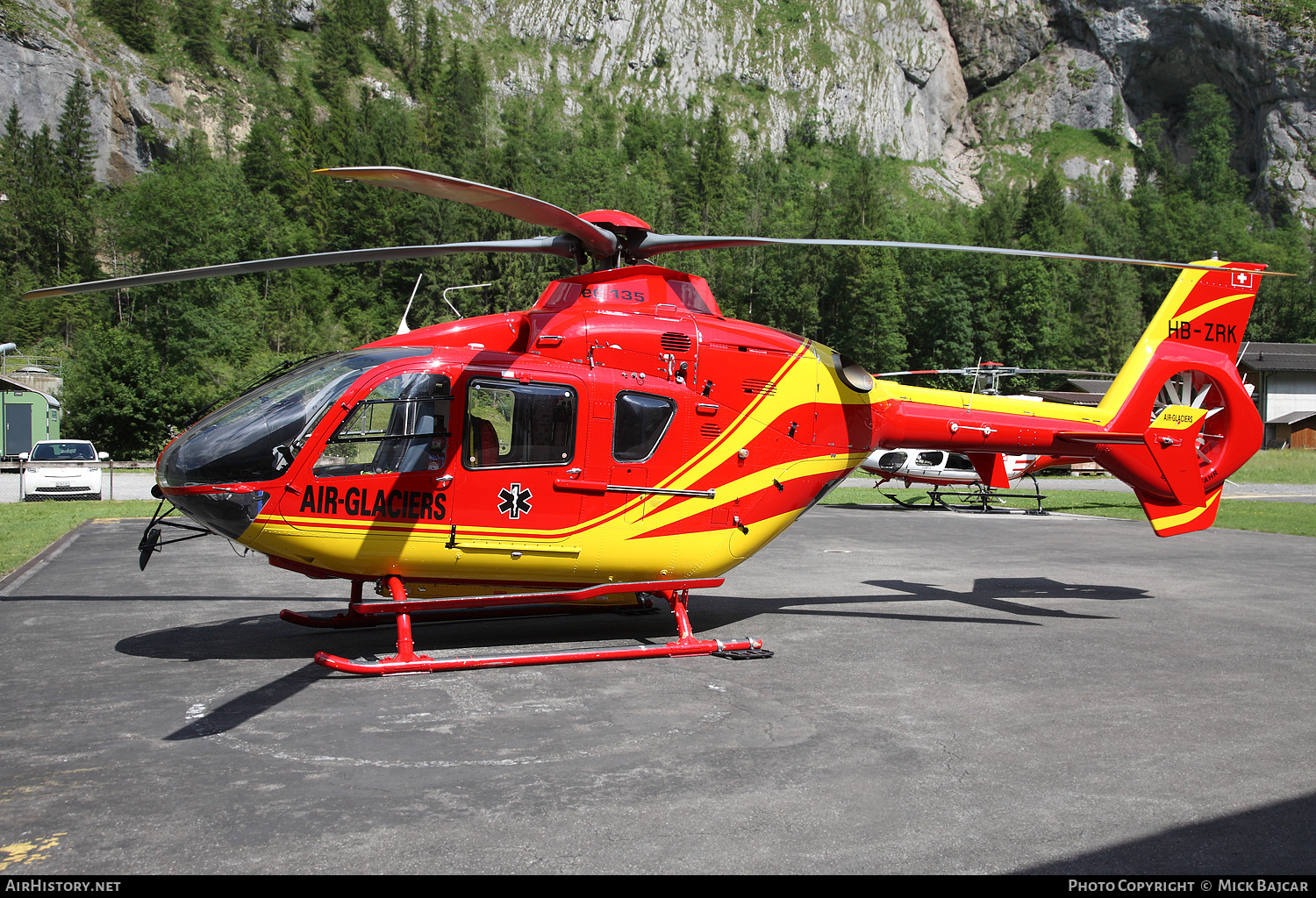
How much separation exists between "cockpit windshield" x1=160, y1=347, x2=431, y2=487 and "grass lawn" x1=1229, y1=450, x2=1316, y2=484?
113ft

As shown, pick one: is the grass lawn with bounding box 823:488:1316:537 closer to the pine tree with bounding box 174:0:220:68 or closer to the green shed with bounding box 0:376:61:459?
the green shed with bounding box 0:376:61:459

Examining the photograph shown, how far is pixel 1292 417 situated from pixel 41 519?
70.7 m

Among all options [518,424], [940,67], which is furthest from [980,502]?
[940,67]

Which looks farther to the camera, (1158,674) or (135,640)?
(135,640)

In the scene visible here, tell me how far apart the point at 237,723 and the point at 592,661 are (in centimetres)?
281

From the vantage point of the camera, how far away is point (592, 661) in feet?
25.4

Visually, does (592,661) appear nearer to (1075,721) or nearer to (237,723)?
(237,723)

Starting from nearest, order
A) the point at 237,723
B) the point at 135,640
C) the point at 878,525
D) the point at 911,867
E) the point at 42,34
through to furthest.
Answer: the point at 911,867
the point at 237,723
the point at 135,640
the point at 878,525
the point at 42,34

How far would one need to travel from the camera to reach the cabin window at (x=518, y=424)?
7.86m

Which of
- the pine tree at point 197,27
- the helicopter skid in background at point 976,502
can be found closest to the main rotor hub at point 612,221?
the helicopter skid in background at point 976,502

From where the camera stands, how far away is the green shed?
44.8 m

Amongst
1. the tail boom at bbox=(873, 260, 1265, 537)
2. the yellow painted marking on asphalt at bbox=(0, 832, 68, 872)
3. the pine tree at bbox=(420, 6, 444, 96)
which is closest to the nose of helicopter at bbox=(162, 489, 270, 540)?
the yellow painted marking on asphalt at bbox=(0, 832, 68, 872)

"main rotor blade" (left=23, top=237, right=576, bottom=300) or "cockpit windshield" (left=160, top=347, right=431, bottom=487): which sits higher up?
"main rotor blade" (left=23, top=237, right=576, bottom=300)

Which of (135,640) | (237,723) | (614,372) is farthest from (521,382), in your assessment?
(135,640)
